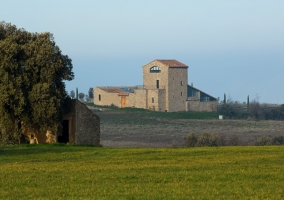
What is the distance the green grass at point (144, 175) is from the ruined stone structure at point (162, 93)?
193ft

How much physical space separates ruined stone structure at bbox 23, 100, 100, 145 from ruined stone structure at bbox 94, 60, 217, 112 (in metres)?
48.1

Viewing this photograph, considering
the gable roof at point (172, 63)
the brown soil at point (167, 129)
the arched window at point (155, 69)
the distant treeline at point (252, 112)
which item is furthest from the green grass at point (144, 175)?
the distant treeline at point (252, 112)

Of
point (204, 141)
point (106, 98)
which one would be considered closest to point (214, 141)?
point (204, 141)

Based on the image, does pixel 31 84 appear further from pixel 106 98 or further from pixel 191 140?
pixel 106 98

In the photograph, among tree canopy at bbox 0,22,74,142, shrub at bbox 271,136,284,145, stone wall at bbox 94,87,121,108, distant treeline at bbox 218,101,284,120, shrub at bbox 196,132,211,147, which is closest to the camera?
tree canopy at bbox 0,22,74,142

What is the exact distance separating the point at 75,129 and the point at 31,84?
384 cm

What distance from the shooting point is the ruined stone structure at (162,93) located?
89438mm

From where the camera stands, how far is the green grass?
1614cm

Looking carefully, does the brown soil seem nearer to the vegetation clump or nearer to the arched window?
the vegetation clump

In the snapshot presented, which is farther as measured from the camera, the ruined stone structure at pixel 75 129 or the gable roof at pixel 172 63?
the gable roof at pixel 172 63

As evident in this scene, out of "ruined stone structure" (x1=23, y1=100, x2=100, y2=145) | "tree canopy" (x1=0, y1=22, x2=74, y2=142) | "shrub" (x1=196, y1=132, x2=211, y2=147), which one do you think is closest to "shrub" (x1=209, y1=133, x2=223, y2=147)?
"shrub" (x1=196, y1=132, x2=211, y2=147)

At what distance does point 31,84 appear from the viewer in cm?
3912

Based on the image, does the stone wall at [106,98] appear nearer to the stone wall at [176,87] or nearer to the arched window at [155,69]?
the arched window at [155,69]

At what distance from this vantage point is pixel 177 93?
90188mm
